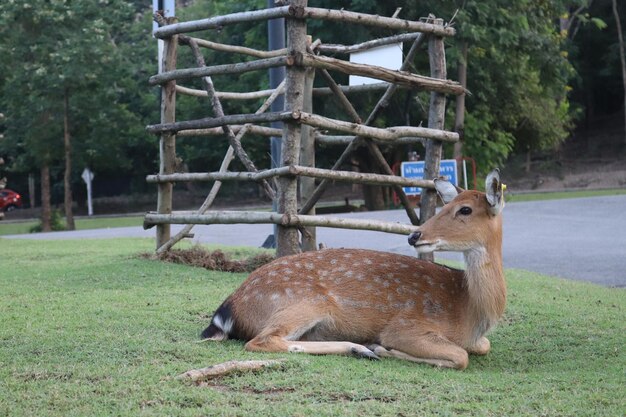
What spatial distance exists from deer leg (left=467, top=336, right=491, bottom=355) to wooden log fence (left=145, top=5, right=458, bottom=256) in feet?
10.2

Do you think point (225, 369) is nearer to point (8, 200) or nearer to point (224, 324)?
point (224, 324)

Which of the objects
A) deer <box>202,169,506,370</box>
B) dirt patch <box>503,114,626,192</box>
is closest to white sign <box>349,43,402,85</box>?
deer <box>202,169,506,370</box>

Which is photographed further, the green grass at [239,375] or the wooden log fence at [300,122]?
the wooden log fence at [300,122]

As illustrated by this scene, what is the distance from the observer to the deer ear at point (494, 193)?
6582 millimetres

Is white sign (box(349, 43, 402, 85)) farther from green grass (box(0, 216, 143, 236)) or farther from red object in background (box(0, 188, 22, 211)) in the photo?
red object in background (box(0, 188, 22, 211))

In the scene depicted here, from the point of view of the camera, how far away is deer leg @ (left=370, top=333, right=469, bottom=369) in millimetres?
6262

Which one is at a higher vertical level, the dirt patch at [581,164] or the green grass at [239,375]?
the dirt patch at [581,164]

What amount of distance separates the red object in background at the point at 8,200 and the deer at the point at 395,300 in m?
43.4

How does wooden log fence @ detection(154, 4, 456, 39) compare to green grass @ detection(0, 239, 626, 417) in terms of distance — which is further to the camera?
wooden log fence @ detection(154, 4, 456, 39)

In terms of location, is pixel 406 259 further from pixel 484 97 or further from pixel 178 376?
pixel 484 97

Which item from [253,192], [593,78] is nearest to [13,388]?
[253,192]

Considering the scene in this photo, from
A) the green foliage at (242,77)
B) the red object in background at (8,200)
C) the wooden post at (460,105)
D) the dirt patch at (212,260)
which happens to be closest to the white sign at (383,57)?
the dirt patch at (212,260)

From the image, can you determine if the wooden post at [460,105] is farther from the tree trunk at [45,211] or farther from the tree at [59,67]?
the tree trunk at [45,211]

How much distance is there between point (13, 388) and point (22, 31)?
32978 mm
